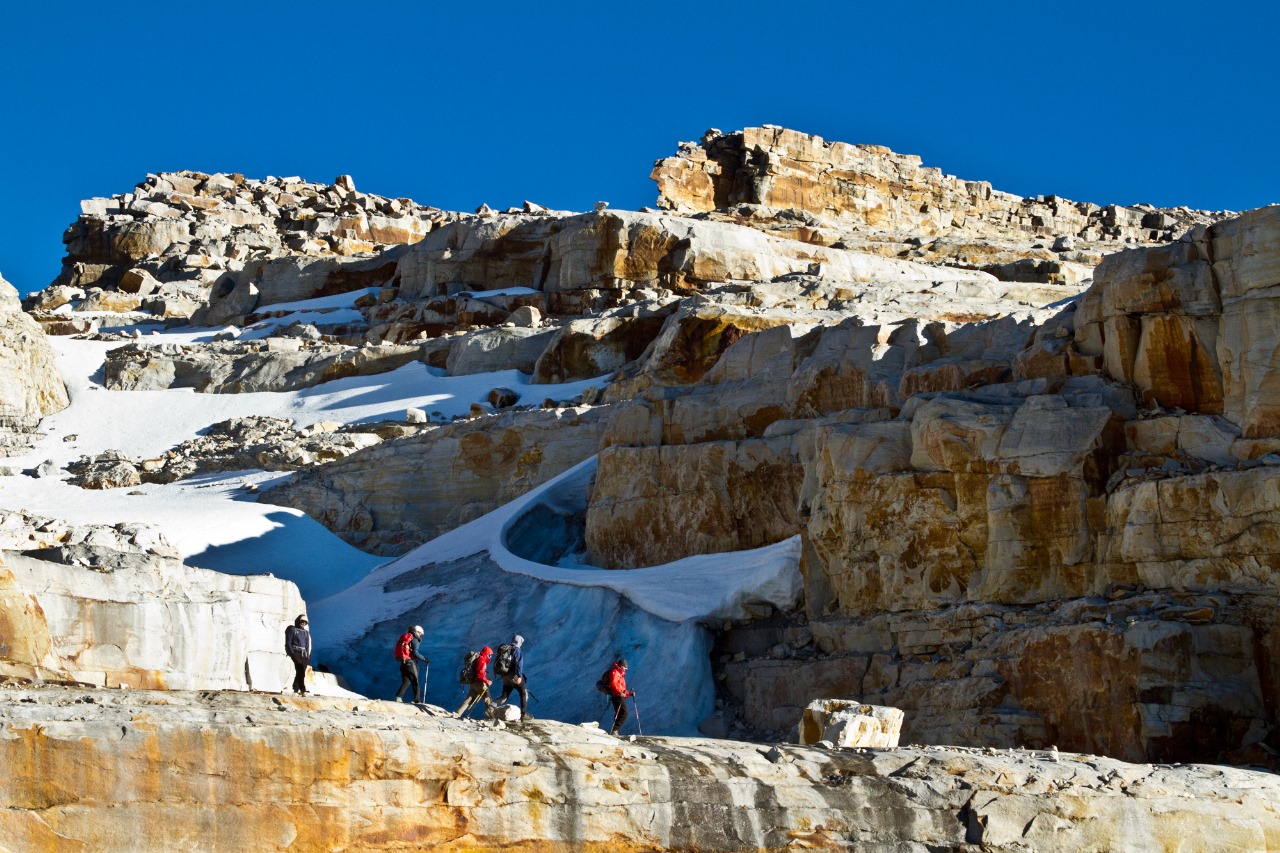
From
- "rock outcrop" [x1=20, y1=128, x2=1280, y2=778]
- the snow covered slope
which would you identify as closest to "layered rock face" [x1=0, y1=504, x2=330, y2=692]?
the snow covered slope

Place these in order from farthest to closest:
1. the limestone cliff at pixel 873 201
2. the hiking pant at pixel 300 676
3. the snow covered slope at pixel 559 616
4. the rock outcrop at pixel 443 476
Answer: the limestone cliff at pixel 873 201, the rock outcrop at pixel 443 476, the snow covered slope at pixel 559 616, the hiking pant at pixel 300 676

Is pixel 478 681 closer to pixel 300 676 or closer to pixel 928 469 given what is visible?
pixel 300 676

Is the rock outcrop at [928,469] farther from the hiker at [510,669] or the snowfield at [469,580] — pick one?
the hiker at [510,669]

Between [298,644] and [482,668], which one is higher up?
[298,644]

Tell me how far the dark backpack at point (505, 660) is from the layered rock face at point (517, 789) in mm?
2108

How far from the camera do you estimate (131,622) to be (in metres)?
14.7

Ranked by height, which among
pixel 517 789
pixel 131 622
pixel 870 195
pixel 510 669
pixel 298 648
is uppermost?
pixel 870 195

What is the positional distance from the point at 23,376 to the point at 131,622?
2631 centimetres

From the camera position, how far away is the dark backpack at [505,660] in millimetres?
15828

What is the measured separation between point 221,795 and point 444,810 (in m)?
1.55

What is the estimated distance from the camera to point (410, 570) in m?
25.7

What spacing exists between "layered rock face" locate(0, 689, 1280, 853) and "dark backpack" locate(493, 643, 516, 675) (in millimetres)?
2108

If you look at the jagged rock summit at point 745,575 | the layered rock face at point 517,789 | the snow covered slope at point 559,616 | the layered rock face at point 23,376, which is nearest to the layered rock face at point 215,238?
the layered rock face at point 23,376

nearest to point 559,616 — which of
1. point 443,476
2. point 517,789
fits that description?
point 443,476
